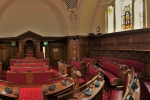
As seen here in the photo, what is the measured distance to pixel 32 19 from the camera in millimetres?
14703

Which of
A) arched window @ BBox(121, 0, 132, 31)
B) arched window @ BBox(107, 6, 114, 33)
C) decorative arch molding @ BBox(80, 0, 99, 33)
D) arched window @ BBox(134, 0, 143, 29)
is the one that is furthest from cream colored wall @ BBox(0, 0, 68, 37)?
arched window @ BBox(134, 0, 143, 29)

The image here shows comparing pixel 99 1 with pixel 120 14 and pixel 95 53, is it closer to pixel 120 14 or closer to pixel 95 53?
pixel 120 14

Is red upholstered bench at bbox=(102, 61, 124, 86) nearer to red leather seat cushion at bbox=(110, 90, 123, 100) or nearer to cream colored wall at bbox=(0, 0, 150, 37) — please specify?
red leather seat cushion at bbox=(110, 90, 123, 100)

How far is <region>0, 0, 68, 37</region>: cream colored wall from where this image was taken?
14062 millimetres

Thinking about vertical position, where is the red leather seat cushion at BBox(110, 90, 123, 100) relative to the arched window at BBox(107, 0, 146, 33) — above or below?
below

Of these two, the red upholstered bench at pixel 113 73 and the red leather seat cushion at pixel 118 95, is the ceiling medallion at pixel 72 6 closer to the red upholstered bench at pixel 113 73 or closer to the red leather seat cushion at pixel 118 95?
the red upholstered bench at pixel 113 73

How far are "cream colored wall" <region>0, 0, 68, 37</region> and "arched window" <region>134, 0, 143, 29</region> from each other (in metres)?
6.24

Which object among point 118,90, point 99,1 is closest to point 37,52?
point 99,1

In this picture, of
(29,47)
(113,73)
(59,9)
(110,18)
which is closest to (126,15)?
(110,18)

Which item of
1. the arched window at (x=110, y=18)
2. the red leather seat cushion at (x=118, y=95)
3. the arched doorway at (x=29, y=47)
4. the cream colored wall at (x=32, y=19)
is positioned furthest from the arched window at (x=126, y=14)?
the arched doorway at (x=29, y=47)

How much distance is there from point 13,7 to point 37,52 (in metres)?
4.63

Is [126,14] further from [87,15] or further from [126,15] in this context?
[87,15]

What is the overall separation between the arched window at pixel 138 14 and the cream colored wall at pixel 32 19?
6.24m

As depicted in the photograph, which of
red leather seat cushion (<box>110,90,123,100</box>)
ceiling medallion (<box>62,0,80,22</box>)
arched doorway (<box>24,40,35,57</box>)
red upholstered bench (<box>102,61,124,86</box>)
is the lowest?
red leather seat cushion (<box>110,90,123,100</box>)
